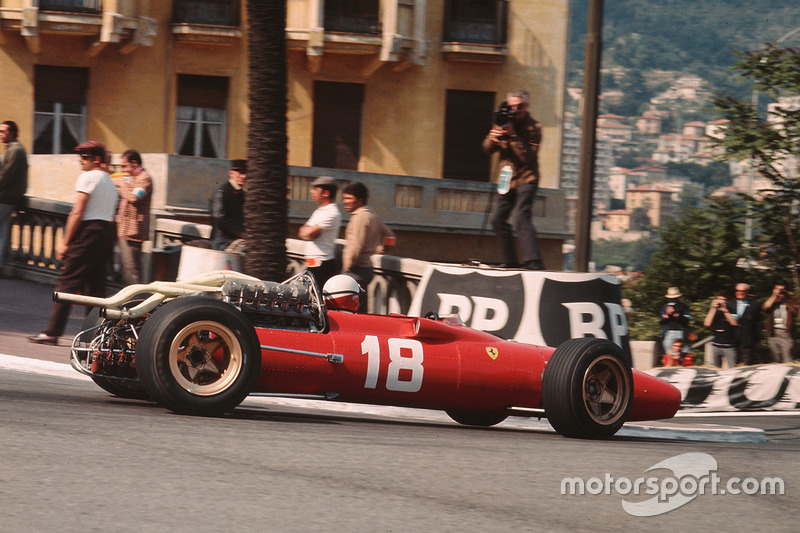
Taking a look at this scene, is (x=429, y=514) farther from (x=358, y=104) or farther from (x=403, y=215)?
(x=358, y=104)

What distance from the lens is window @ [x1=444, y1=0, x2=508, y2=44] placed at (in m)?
30.1

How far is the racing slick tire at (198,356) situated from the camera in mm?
6316

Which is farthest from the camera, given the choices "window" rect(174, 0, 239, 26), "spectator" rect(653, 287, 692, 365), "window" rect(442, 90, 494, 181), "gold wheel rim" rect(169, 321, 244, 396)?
"window" rect(442, 90, 494, 181)

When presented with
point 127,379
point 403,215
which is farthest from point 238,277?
point 403,215

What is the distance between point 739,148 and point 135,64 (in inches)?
597

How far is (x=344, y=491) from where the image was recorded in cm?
485

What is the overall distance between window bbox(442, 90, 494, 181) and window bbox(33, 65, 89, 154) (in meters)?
9.50

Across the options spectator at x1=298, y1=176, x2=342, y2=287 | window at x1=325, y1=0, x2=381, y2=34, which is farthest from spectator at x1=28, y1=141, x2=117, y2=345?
window at x1=325, y1=0, x2=381, y2=34

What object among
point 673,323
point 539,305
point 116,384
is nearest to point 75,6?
point 673,323

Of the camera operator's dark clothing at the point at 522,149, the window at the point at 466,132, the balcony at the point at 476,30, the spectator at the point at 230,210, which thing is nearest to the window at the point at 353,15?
the balcony at the point at 476,30

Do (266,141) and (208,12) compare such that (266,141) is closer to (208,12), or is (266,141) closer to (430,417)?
(430,417)

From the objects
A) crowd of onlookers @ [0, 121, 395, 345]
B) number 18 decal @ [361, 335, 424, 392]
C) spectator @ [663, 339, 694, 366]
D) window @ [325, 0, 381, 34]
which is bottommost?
spectator @ [663, 339, 694, 366]

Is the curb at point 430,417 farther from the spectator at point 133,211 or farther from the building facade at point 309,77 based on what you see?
the building facade at point 309,77

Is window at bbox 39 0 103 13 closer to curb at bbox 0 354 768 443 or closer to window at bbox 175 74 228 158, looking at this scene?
window at bbox 175 74 228 158
